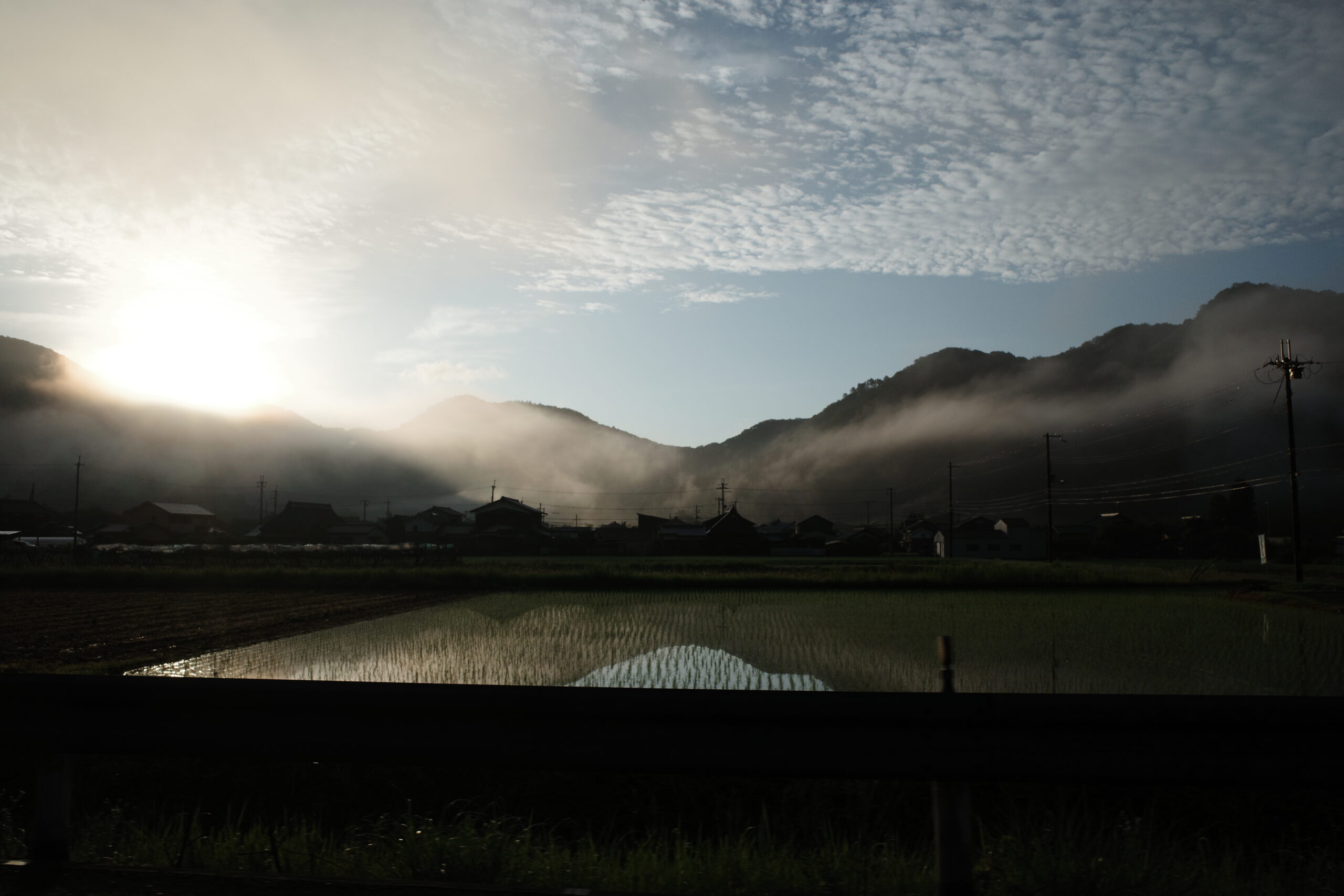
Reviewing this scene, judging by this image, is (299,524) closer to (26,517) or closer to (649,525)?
(26,517)

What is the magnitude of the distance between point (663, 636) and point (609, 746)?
1400 cm

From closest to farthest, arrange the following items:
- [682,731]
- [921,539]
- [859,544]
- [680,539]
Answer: [682,731] < [680,539] < [859,544] < [921,539]

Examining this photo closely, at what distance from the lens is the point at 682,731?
9.24 ft

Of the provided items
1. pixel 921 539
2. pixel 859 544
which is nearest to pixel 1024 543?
pixel 921 539

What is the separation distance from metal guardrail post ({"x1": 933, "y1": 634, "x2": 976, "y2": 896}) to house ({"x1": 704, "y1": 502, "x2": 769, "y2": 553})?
6895 centimetres

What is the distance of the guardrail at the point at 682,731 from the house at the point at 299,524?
90405mm

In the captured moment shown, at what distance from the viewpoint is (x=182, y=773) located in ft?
23.0

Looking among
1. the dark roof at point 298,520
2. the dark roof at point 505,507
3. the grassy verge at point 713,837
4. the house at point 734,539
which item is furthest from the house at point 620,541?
the grassy verge at point 713,837

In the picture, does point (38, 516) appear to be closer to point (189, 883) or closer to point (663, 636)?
point (663, 636)

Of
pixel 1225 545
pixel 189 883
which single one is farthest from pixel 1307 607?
pixel 1225 545

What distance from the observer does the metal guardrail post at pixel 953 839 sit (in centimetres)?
261

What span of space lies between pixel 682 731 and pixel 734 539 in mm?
69985

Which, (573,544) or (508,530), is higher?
(508,530)

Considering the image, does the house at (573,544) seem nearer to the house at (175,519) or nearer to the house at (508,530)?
the house at (508,530)
